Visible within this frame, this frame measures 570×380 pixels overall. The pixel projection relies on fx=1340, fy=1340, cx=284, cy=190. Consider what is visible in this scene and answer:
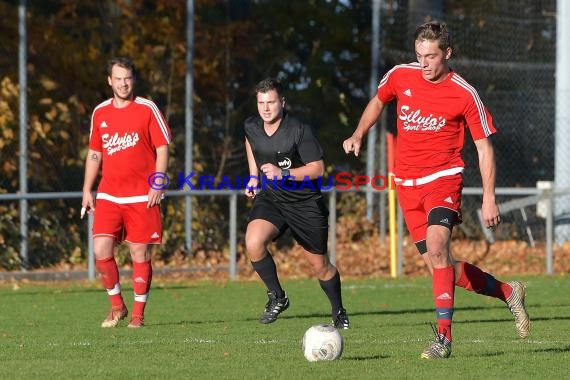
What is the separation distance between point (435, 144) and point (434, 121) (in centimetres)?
15

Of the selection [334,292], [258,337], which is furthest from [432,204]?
[334,292]

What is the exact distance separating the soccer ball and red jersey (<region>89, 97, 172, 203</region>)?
2.88 metres

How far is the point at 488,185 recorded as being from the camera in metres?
8.05

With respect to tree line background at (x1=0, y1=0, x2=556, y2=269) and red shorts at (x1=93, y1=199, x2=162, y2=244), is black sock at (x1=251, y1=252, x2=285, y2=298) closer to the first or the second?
red shorts at (x1=93, y1=199, x2=162, y2=244)

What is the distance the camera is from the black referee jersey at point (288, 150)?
10008 millimetres

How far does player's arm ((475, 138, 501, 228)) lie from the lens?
25.8ft

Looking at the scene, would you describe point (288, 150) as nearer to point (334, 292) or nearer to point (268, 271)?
point (268, 271)

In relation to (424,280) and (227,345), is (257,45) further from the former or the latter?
(227,345)

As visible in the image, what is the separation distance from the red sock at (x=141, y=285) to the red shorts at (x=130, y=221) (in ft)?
0.78

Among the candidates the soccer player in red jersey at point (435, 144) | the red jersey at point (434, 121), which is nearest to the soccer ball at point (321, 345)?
the soccer player in red jersey at point (435, 144)

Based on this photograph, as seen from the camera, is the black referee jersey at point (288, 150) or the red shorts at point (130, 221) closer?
the black referee jersey at point (288, 150)

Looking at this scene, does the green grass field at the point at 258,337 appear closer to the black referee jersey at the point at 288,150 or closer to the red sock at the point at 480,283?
the red sock at the point at 480,283

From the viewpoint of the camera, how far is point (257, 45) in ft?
62.4

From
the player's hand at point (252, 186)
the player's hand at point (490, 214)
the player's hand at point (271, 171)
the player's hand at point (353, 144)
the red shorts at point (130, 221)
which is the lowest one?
the red shorts at point (130, 221)
